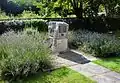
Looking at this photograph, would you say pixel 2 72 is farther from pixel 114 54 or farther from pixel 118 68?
pixel 114 54

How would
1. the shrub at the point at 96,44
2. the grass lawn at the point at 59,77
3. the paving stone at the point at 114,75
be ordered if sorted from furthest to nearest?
the shrub at the point at 96,44
the paving stone at the point at 114,75
the grass lawn at the point at 59,77

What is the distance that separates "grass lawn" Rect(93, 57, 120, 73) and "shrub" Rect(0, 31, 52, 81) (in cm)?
178

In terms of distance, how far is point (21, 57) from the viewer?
6008mm

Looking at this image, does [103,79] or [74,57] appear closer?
[103,79]

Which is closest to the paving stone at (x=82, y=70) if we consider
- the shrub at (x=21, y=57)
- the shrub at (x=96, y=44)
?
the shrub at (x=21, y=57)

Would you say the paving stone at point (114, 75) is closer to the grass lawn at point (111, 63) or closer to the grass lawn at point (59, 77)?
the grass lawn at point (111, 63)

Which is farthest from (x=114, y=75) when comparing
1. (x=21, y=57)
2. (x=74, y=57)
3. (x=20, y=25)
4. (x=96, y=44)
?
(x=20, y=25)

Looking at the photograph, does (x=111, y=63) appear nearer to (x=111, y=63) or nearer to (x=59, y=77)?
(x=111, y=63)

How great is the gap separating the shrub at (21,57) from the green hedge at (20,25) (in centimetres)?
275

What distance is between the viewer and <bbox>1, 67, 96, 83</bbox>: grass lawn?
5.67 metres

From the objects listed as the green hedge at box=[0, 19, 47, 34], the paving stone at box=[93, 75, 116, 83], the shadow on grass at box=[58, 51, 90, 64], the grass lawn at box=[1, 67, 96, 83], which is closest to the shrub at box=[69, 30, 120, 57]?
the shadow on grass at box=[58, 51, 90, 64]

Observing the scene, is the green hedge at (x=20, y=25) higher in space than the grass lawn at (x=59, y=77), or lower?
higher

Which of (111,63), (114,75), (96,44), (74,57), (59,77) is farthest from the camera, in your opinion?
(96,44)

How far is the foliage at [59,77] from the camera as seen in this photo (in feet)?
18.6
